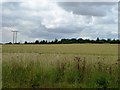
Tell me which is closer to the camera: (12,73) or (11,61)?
(12,73)

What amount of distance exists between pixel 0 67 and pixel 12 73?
2.68 ft

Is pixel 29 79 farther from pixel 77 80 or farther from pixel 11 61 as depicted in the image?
pixel 11 61

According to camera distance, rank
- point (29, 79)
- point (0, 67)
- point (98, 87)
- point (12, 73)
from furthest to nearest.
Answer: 1. point (0, 67)
2. point (12, 73)
3. point (29, 79)
4. point (98, 87)

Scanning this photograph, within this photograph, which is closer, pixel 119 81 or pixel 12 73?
pixel 119 81

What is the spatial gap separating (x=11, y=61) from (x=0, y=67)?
0.71 meters

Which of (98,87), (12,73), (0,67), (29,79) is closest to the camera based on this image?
(98,87)

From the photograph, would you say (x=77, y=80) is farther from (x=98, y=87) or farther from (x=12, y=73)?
(x=12, y=73)

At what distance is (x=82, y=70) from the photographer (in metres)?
9.62

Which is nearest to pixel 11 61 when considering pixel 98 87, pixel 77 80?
pixel 77 80

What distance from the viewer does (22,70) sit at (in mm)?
9500

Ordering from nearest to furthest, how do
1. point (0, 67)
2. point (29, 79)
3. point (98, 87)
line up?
point (98, 87)
point (29, 79)
point (0, 67)

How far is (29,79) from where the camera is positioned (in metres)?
8.61

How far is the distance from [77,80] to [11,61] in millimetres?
2910

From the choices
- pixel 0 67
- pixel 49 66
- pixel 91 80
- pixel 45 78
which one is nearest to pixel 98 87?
pixel 91 80
